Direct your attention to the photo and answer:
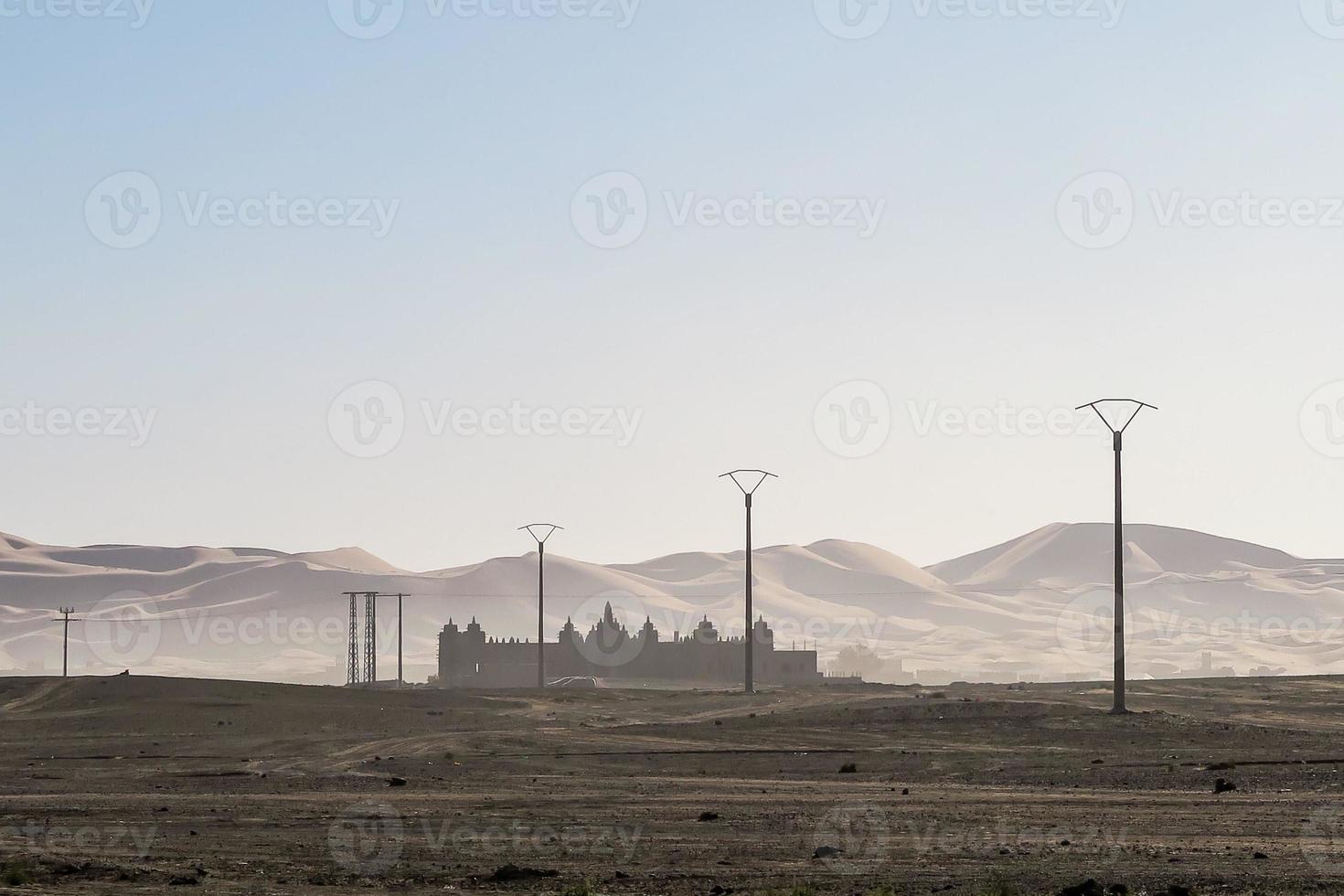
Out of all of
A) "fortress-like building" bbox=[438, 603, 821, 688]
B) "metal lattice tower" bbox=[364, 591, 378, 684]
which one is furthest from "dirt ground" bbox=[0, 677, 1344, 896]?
"fortress-like building" bbox=[438, 603, 821, 688]

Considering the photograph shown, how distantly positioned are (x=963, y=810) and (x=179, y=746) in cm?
2859

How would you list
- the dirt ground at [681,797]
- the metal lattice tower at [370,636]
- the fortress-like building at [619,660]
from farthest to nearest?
the fortress-like building at [619,660] → the metal lattice tower at [370,636] → the dirt ground at [681,797]

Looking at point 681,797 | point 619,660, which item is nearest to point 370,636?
point 619,660

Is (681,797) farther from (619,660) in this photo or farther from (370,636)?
(619,660)

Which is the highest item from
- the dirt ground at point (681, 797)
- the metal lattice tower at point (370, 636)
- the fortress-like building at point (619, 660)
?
the dirt ground at point (681, 797)

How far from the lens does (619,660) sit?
635ft

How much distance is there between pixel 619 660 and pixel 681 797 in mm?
163732

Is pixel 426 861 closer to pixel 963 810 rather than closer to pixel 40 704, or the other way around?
pixel 963 810

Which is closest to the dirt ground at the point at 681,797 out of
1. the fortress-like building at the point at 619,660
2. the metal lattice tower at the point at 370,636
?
the metal lattice tower at the point at 370,636

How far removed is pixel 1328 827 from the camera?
24156mm

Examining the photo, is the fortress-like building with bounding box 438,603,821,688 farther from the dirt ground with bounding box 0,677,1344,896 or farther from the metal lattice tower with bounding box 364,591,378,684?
the dirt ground with bounding box 0,677,1344,896

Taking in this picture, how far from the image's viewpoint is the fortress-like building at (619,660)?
188250mm

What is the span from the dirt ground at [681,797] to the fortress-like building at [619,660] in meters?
123

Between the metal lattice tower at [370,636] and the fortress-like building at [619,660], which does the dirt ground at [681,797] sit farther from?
the fortress-like building at [619,660]
